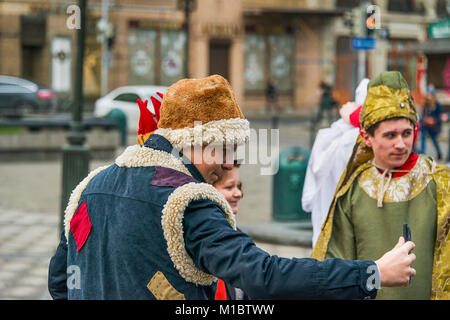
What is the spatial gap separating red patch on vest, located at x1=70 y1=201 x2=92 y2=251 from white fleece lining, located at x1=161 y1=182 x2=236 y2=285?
0.99 ft

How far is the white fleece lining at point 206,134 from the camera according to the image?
7.50 ft

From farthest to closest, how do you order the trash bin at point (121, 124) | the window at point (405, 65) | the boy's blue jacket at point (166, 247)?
1. the window at point (405, 65)
2. the trash bin at point (121, 124)
3. the boy's blue jacket at point (166, 247)

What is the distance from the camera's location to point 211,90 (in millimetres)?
2281

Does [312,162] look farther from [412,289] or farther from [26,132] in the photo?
[26,132]

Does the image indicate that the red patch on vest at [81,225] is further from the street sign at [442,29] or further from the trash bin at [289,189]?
the trash bin at [289,189]

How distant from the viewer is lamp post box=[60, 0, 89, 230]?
28.3 feet

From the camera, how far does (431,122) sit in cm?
1881

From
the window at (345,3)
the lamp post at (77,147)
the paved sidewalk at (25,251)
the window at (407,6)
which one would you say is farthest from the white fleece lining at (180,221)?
the window at (407,6)

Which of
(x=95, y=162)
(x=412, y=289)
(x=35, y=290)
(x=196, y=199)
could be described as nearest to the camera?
(x=196, y=199)

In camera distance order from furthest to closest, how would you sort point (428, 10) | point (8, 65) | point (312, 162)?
point (428, 10) < point (8, 65) < point (312, 162)

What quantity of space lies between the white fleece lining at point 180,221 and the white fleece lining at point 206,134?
0.51 feet

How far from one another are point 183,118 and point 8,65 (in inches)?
1345

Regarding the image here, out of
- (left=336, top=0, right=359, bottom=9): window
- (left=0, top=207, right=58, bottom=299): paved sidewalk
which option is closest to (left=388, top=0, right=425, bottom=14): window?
(left=336, top=0, right=359, bottom=9): window

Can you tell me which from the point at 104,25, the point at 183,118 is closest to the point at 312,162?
the point at 183,118
